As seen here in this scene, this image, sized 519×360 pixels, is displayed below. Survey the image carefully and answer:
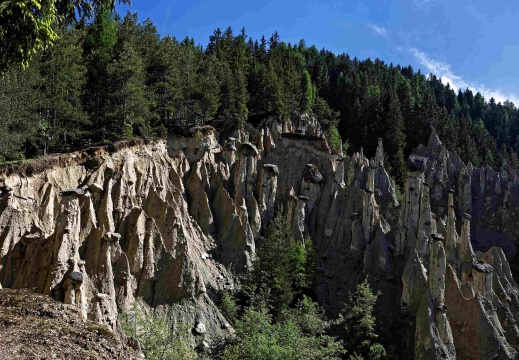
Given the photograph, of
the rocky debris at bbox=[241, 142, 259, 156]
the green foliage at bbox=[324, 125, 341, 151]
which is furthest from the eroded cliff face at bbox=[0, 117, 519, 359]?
A: the green foliage at bbox=[324, 125, 341, 151]

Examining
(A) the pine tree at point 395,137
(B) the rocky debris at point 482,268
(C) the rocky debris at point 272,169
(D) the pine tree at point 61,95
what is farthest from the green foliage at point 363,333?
(A) the pine tree at point 395,137

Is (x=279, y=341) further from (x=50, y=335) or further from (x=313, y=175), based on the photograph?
(x=313, y=175)

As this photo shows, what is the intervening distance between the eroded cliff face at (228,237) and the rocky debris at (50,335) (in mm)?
4946

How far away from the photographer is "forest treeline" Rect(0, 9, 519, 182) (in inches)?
1179

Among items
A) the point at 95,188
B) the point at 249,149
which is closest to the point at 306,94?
the point at 249,149

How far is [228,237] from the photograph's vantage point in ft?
94.8

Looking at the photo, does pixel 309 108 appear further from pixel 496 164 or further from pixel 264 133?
pixel 496 164

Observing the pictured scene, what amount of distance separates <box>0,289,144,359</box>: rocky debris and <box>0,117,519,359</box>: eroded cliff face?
495 cm

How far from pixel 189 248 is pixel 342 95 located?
52.1 m

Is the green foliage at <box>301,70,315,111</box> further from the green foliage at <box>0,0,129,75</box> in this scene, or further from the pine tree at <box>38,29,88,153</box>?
the green foliage at <box>0,0,129,75</box>

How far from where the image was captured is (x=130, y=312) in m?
19.8

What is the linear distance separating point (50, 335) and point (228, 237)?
20.0 metres

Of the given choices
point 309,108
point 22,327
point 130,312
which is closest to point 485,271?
point 130,312

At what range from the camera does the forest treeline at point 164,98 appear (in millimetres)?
29953
